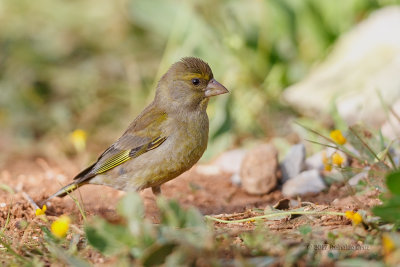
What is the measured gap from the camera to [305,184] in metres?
4.89

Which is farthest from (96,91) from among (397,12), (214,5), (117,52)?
(397,12)

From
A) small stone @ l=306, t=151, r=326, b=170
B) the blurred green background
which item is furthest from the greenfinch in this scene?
the blurred green background

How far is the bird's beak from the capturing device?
4.95 metres

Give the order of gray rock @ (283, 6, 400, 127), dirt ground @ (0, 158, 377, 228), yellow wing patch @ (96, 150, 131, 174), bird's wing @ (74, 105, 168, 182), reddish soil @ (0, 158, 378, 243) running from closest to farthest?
reddish soil @ (0, 158, 378, 243)
dirt ground @ (0, 158, 377, 228)
bird's wing @ (74, 105, 168, 182)
yellow wing patch @ (96, 150, 131, 174)
gray rock @ (283, 6, 400, 127)

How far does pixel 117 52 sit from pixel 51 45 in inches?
42.3

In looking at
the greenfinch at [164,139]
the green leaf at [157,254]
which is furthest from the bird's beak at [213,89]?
the green leaf at [157,254]

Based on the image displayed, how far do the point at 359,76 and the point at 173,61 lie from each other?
2.20 metres

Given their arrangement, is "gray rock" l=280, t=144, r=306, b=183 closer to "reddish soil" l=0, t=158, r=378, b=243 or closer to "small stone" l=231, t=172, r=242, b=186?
"reddish soil" l=0, t=158, r=378, b=243

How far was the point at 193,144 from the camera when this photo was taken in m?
4.62

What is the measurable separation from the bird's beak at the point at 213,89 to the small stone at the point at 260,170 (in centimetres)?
58

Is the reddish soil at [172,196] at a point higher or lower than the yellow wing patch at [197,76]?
lower

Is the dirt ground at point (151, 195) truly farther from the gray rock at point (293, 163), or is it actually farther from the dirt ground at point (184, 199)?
the gray rock at point (293, 163)

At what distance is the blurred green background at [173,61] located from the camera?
7.13 m

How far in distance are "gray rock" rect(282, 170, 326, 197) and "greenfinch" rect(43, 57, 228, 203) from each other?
0.80m
